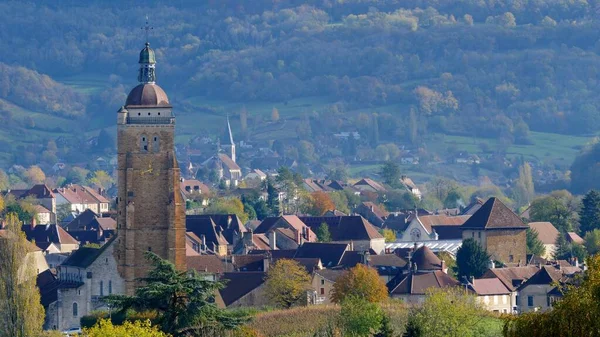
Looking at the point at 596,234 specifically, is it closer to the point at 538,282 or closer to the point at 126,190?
the point at 538,282

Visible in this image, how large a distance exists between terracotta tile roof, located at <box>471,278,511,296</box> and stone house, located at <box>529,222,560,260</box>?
62.5ft

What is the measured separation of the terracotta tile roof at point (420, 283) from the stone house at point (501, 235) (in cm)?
1524

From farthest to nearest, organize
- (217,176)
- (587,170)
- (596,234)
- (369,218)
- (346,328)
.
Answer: (217,176) → (587,170) → (369,218) → (596,234) → (346,328)

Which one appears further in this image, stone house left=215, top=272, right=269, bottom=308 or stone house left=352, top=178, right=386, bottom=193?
stone house left=352, top=178, right=386, bottom=193

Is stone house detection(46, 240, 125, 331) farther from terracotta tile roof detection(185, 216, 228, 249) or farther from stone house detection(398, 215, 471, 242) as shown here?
stone house detection(398, 215, 471, 242)

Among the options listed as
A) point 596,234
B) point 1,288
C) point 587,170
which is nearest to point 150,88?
point 1,288

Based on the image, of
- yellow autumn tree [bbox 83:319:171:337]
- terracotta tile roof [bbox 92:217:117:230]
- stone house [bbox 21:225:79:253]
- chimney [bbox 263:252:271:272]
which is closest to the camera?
yellow autumn tree [bbox 83:319:171:337]

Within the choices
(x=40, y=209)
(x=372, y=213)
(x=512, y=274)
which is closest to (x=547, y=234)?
(x=512, y=274)

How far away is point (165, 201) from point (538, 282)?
1587cm

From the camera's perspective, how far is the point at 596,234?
324ft

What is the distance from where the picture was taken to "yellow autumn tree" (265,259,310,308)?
69750 mm

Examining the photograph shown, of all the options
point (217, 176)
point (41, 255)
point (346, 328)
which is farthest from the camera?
point (217, 176)

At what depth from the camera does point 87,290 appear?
71.0 metres

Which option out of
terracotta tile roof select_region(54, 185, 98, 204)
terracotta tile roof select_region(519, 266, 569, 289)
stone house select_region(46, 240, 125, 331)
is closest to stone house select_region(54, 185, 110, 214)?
terracotta tile roof select_region(54, 185, 98, 204)
